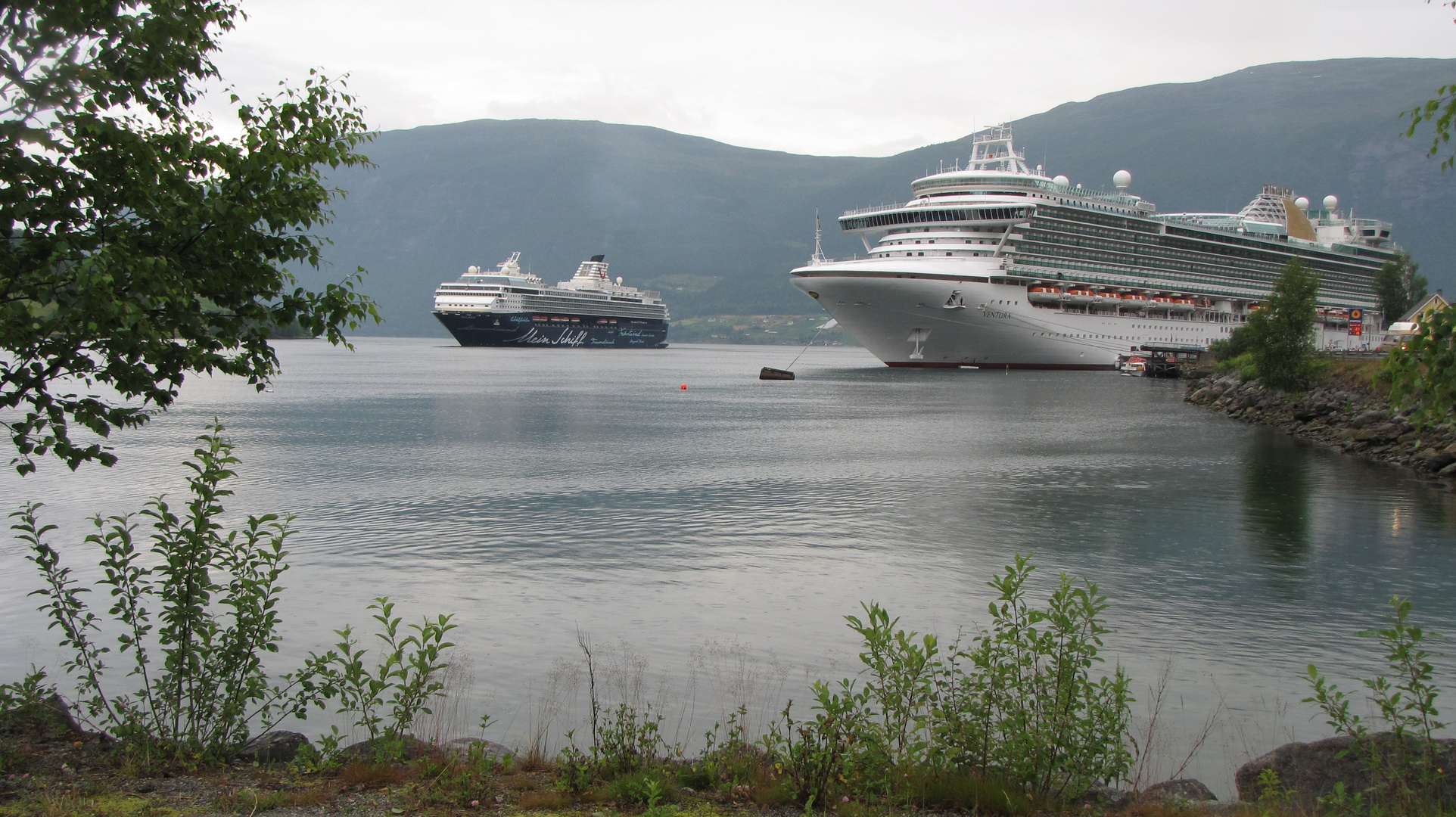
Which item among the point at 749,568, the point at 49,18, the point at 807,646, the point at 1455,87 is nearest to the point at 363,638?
the point at 807,646

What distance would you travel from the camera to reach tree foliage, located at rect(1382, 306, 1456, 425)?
18.9 feet

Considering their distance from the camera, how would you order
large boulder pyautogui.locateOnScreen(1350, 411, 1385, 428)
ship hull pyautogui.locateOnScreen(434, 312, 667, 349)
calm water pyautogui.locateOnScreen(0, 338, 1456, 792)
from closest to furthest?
calm water pyautogui.locateOnScreen(0, 338, 1456, 792)
large boulder pyautogui.locateOnScreen(1350, 411, 1385, 428)
ship hull pyautogui.locateOnScreen(434, 312, 667, 349)

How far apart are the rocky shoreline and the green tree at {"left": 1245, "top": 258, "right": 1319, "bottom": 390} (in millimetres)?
963

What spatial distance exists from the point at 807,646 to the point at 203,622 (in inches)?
258

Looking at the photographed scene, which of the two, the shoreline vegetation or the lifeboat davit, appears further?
the lifeboat davit

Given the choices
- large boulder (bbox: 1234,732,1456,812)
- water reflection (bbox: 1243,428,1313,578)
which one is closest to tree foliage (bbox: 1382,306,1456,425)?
large boulder (bbox: 1234,732,1456,812)

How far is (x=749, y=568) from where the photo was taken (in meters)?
15.6

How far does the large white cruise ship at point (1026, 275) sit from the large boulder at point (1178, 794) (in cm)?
7029

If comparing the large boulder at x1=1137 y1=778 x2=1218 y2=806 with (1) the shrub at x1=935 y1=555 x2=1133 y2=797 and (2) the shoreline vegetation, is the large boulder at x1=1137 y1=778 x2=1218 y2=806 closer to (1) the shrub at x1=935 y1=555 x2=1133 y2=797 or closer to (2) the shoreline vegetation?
(2) the shoreline vegetation

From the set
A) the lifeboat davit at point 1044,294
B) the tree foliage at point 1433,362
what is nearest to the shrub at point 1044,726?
the tree foliage at point 1433,362

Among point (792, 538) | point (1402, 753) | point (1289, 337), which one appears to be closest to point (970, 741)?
point (1402, 753)

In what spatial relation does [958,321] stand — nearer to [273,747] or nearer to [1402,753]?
[1402,753]

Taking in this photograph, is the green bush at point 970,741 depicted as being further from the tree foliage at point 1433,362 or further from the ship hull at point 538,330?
the ship hull at point 538,330

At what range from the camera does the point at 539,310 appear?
15450 centimetres
